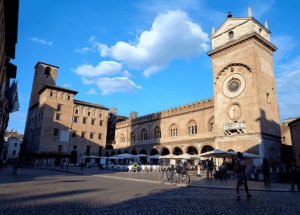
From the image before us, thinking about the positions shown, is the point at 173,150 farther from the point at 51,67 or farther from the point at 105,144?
the point at 51,67

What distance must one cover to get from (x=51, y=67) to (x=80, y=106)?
14.7 metres

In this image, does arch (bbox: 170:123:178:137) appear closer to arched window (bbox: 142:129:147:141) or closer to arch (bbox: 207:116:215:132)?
arch (bbox: 207:116:215:132)

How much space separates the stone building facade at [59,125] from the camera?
40.0 metres

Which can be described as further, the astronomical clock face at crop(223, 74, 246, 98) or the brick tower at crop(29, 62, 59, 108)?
the brick tower at crop(29, 62, 59, 108)

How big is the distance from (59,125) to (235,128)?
3299cm

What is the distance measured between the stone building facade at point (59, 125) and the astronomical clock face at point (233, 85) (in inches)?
1060

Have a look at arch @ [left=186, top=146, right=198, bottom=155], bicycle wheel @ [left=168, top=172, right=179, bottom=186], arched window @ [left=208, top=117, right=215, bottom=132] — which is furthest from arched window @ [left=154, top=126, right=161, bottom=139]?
bicycle wheel @ [left=168, top=172, right=179, bottom=186]

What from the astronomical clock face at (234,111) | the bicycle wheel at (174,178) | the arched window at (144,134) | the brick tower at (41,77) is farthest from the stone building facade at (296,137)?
the brick tower at (41,77)

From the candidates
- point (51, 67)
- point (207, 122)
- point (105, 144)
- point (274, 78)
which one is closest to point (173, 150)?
point (207, 122)

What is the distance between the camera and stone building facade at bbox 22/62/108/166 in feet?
131

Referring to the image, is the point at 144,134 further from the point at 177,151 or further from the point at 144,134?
the point at 177,151

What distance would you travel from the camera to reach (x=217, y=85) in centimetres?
2825

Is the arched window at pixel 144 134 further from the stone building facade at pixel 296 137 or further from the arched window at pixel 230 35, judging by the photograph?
the stone building facade at pixel 296 137

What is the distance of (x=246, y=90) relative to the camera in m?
25.0
